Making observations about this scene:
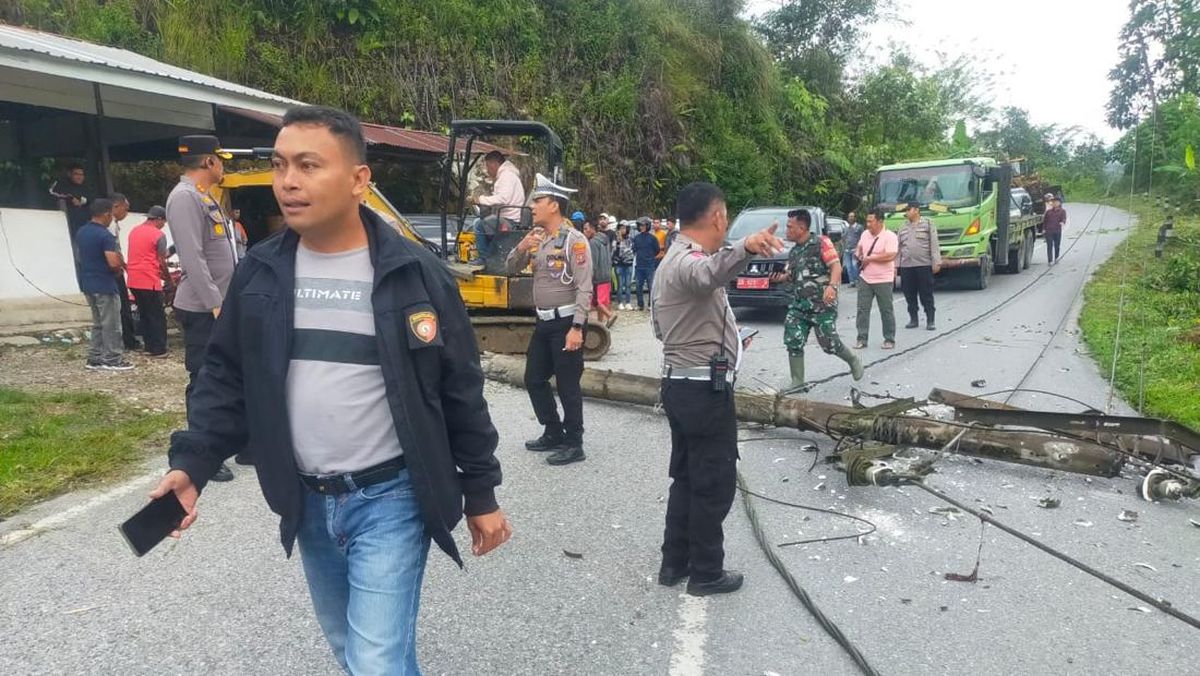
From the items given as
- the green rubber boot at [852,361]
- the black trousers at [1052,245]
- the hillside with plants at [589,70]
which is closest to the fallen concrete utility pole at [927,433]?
the green rubber boot at [852,361]

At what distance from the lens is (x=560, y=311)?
5789mm

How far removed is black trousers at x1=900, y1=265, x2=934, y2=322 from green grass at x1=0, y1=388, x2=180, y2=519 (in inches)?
376

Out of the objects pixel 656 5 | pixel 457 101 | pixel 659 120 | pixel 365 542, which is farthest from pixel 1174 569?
pixel 656 5

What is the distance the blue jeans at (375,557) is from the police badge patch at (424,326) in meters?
0.39

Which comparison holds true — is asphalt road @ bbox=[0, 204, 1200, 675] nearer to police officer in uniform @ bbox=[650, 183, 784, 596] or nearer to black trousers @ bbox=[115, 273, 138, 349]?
police officer in uniform @ bbox=[650, 183, 784, 596]

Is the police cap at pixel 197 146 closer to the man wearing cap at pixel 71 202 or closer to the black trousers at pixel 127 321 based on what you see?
the black trousers at pixel 127 321

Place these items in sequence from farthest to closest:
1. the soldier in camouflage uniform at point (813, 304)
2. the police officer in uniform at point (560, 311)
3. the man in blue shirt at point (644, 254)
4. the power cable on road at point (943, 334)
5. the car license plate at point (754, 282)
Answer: the man in blue shirt at point (644, 254)
the car license plate at point (754, 282)
the power cable on road at point (943, 334)
the soldier in camouflage uniform at point (813, 304)
the police officer in uniform at point (560, 311)

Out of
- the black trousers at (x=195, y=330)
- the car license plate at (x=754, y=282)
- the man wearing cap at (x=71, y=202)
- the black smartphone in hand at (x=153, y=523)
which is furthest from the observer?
the car license plate at (x=754, y=282)

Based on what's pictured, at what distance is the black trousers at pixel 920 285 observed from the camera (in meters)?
11.5

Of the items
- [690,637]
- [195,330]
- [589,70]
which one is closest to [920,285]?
[690,637]

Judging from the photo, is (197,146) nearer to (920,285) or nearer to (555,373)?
(555,373)

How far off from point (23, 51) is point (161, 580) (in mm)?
7030

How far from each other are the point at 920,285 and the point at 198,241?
32.0 feet

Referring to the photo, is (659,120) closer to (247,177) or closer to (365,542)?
(247,177)
